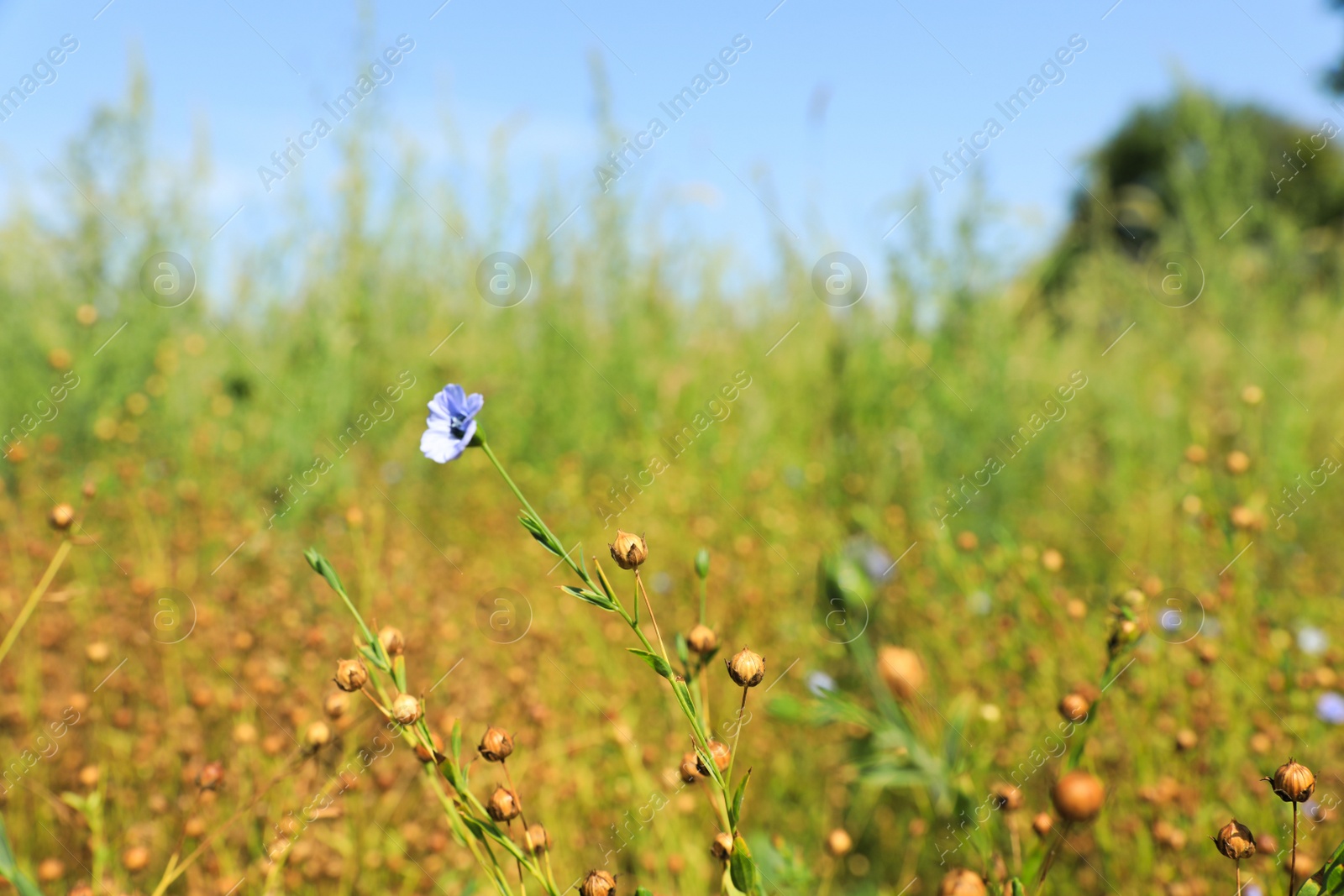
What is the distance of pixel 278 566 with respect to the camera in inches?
83.6

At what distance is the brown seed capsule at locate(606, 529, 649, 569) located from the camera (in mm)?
625

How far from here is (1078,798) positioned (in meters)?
0.62

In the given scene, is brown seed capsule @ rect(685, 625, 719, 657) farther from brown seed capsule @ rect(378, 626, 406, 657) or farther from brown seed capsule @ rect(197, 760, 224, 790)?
brown seed capsule @ rect(197, 760, 224, 790)

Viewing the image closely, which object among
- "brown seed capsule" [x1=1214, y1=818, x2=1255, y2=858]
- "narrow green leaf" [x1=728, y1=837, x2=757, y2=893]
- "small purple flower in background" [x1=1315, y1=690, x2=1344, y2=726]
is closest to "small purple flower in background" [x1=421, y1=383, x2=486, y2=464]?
"narrow green leaf" [x1=728, y1=837, x2=757, y2=893]

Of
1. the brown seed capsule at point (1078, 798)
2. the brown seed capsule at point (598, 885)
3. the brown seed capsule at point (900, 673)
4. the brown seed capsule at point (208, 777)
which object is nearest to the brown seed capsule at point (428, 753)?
the brown seed capsule at point (598, 885)

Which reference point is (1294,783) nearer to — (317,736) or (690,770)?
(690,770)

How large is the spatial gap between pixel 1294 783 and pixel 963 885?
26cm

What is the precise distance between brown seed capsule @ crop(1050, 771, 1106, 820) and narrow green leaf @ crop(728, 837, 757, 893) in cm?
25

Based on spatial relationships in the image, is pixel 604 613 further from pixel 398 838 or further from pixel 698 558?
pixel 698 558

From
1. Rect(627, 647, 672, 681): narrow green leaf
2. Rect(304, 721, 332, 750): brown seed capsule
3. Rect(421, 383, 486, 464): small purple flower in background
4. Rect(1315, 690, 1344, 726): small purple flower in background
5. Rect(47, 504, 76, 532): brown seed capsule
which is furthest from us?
Rect(1315, 690, 1344, 726): small purple flower in background

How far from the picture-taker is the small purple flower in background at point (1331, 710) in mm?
1365

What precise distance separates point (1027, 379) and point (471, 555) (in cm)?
238

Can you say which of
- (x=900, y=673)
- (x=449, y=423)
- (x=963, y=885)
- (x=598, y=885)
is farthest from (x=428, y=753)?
(x=900, y=673)

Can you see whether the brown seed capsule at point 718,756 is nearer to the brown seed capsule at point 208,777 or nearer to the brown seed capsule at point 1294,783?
the brown seed capsule at point 1294,783
